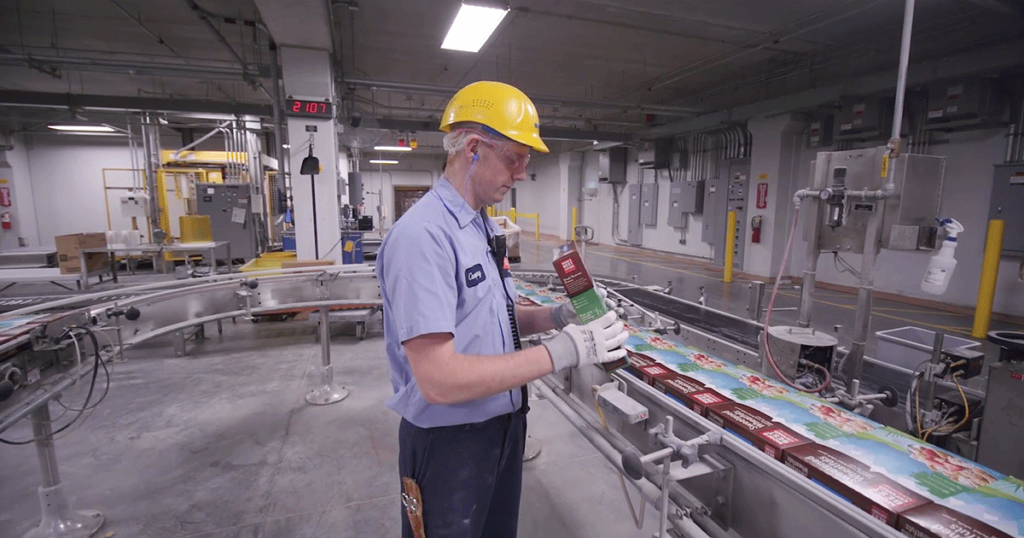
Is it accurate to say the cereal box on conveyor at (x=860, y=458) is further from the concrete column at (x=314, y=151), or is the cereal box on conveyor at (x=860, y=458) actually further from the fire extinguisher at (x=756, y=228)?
the fire extinguisher at (x=756, y=228)

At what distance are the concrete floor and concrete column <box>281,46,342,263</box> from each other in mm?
1643

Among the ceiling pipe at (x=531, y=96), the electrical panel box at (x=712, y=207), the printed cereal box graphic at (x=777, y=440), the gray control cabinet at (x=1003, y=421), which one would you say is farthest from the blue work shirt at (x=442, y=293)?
the electrical panel box at (x=712, y=207)

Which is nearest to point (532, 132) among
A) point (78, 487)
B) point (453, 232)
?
point (453, 232)

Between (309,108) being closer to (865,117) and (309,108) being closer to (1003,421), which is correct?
(1003,421)

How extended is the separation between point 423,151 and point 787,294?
15221mm

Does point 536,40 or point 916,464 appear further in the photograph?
point 536,40

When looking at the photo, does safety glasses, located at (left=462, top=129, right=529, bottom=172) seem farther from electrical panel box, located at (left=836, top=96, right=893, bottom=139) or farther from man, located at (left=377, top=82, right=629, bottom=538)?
electrical panel box, located at (left=836, top=96, right=893, bottom=139)

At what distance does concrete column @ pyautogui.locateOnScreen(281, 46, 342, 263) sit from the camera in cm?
508

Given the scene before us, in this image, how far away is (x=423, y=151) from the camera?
61.2 ft

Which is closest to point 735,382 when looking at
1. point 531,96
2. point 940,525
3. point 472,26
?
point 940,525

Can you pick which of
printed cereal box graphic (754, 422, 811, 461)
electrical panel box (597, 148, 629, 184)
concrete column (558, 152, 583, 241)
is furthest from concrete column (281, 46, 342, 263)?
concrete column (558, 152, 583, 241)

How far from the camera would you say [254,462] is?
2678mm

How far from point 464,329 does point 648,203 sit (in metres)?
11.4

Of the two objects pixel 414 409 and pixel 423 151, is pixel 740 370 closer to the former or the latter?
pixel 414 409
